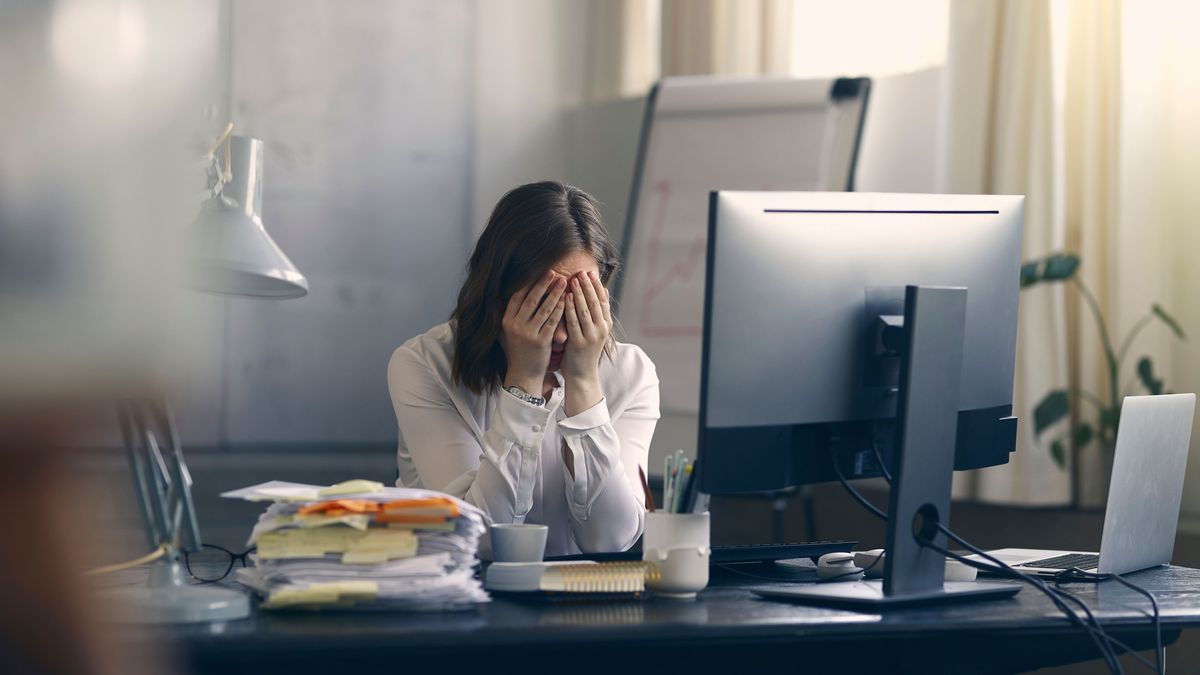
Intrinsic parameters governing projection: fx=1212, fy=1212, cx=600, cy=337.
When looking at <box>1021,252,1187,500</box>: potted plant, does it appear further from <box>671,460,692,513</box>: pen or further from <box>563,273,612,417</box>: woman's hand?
<box>671,460,692,513</box>: pen

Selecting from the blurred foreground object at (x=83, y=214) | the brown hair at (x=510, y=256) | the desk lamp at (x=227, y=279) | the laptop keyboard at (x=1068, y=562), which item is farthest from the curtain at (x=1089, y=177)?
the blurred foreground object at (x=83, y=214)

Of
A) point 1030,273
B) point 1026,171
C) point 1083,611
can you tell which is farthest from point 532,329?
point 1026,171

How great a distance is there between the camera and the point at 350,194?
376 centimetres

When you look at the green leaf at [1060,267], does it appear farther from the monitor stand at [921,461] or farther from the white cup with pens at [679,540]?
the white cup with pens at [679,540]

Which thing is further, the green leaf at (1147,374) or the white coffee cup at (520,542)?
the green leaf at (1147,374)

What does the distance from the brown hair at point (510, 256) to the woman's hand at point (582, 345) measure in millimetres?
55

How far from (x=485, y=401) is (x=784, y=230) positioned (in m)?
0.68

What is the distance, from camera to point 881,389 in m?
1.29

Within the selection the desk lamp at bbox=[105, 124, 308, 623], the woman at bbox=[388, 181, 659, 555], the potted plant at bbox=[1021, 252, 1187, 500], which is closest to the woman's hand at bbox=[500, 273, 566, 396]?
the woman at bbox=[388, 181, 659, 555]

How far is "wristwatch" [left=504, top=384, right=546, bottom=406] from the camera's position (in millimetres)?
1598

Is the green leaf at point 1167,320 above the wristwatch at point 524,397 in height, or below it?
above

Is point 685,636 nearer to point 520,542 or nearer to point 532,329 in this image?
point 520,542

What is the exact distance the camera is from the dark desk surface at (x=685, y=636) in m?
1.00

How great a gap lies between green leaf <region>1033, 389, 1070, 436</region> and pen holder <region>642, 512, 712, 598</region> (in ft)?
4.59
